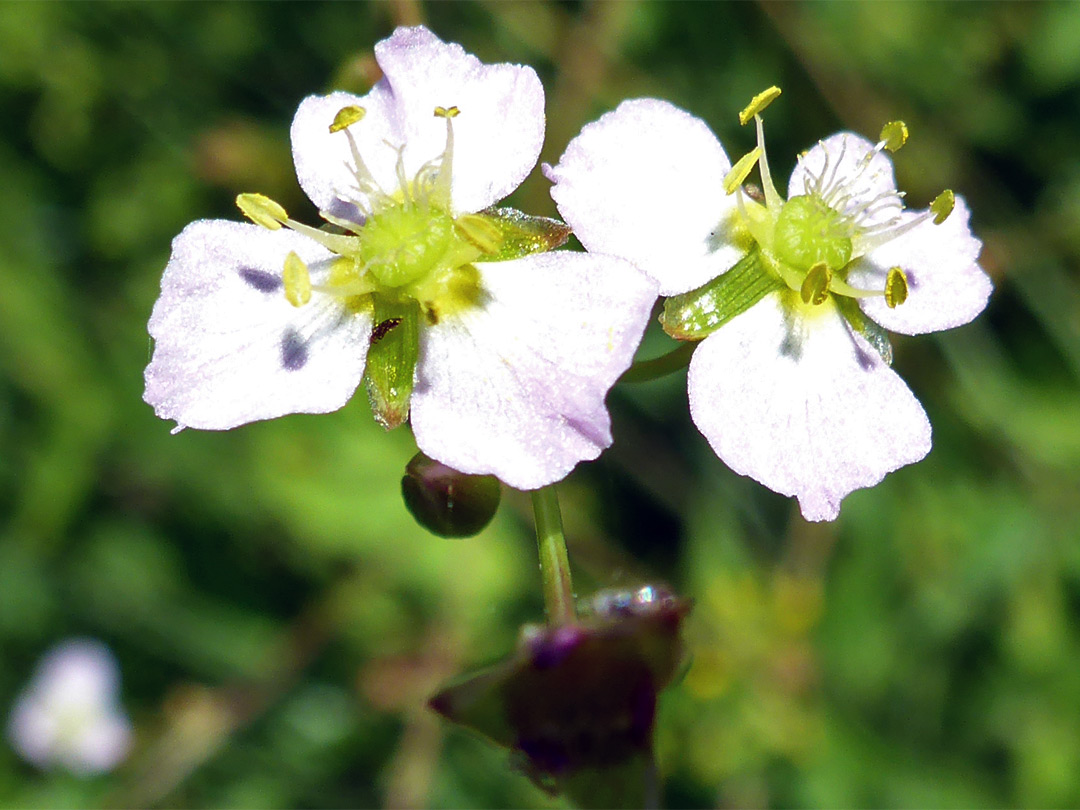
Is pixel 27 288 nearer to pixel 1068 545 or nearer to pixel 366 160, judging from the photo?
pixel 366 160

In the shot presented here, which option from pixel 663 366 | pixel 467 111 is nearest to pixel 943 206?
pixel 663 366

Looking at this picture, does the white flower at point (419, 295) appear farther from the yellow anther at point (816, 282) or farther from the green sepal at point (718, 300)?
the yellow anther at point (816, 282)

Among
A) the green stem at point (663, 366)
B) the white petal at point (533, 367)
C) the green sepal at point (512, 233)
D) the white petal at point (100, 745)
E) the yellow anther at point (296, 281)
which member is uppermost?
the yellow anther at point (296, 281)

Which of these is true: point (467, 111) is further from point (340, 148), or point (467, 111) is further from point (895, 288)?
point (895, 288)

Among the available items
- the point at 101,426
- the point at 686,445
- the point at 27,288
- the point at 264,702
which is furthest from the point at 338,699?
the point at 27,288

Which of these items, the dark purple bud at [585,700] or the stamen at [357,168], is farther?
the stamen at [357,168]

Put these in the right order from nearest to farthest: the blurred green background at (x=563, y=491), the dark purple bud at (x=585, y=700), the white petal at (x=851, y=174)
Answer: the dark purple bud at (x=585, y=700) → the white petal at (x=851, y=174) → the blurred green background at (x=563, y=491)

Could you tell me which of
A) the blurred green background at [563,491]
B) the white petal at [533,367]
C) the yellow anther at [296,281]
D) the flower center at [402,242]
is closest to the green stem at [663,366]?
the white petal at [533,367]
